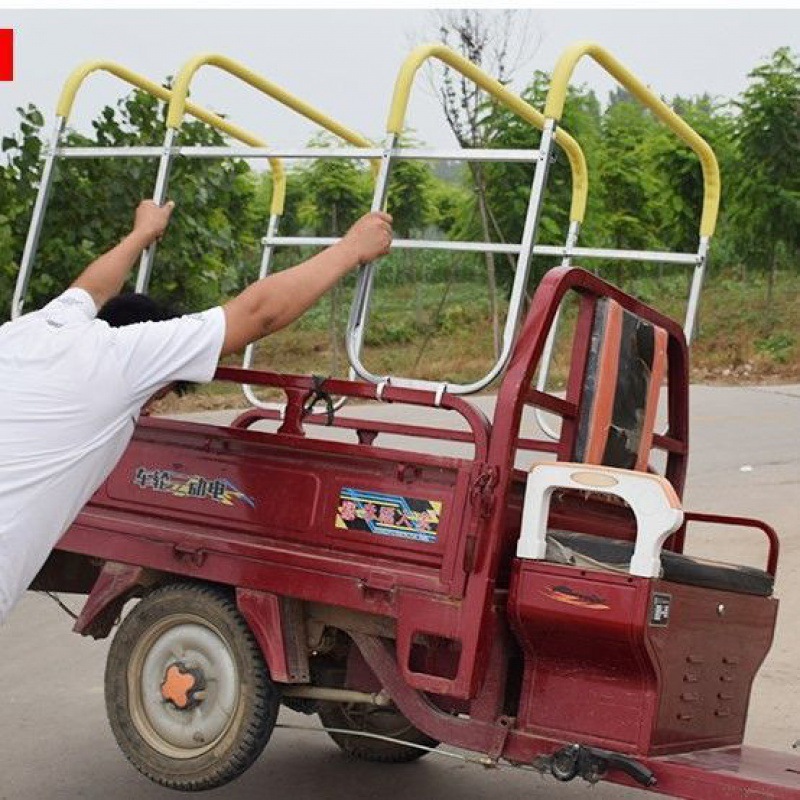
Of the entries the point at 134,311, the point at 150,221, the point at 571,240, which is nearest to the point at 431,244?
the point at 571,240

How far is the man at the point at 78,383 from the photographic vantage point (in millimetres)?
4195

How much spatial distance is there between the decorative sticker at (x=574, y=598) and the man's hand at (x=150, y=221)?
182 centimetres

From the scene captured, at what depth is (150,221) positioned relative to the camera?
5.21 meters

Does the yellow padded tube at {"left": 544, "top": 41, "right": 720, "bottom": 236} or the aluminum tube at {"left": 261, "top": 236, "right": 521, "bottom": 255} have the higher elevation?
the yellow padded tube at {"left": 544, "top": 41, "right": 720, "bottom": 236}

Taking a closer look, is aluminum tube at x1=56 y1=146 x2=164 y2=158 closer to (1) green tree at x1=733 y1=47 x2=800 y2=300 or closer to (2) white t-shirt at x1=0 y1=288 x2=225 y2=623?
(2) white t-shirt at x1=0 y1=288 x2=225 y2=623

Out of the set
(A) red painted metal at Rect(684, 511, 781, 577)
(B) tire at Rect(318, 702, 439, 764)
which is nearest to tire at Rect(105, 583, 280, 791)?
(B) tire at Rect(318, 702, 439, 764)

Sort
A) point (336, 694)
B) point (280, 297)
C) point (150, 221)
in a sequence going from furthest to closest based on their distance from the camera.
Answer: point (150, 221) < point (336, 694) < point (280, 297)

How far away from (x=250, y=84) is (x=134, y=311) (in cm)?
167

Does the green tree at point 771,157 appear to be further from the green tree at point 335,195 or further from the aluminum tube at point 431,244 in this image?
the aluminum tube at point 431,244

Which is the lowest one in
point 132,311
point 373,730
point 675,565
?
point 373,730

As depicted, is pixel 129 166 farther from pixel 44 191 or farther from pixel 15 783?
pixel 15 783

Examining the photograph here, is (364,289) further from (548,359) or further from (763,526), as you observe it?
(763,526)

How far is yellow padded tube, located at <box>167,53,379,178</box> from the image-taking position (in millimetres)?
5434

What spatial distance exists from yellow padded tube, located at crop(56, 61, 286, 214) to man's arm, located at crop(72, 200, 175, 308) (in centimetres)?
55
